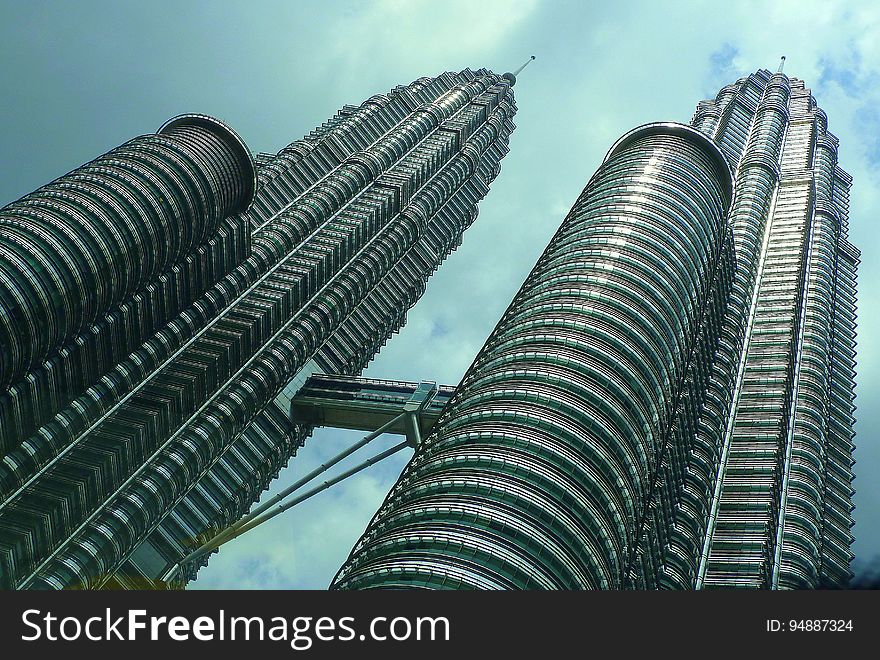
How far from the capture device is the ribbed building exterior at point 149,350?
382 ft

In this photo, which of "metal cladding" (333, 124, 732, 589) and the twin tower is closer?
"metal cladding" (333, 124, 732, 589)

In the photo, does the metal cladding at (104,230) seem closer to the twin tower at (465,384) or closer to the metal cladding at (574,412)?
the twin tower at (465,384)

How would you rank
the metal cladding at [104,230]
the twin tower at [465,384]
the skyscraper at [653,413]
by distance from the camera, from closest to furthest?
1. the skyscraper at [653,413]
2. the twin tower at [465,384]
3. the metal cladding at [104,230]

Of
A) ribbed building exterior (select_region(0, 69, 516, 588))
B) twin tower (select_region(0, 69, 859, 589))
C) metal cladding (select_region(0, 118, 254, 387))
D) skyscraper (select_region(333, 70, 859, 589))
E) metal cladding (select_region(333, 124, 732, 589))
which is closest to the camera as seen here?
metal cladding (select_region(333, 124, 732, 589))

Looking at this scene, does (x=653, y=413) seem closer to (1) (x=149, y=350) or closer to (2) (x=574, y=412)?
(2) (x=574, y=412)

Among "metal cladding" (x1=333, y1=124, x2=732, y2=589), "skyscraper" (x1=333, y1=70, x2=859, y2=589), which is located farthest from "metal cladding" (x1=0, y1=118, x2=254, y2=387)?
"metal cladding" (x1=333, y1=124, x2=732, y2=589)

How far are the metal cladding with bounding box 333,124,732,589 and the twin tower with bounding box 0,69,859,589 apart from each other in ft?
0.89

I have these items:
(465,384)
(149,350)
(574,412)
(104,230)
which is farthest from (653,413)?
(149,350)

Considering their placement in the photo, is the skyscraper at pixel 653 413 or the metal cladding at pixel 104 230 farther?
the metal cladding at pixel 104 230

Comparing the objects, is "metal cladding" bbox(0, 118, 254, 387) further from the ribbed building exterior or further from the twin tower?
the twin tower

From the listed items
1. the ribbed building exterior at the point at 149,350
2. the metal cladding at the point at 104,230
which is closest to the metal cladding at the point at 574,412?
the metal cladding at the point at 104,230

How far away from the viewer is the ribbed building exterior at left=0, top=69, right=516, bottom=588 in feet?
382

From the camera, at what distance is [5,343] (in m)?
109

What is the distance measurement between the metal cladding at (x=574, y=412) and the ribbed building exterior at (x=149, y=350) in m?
44.6
